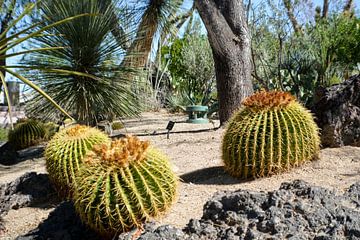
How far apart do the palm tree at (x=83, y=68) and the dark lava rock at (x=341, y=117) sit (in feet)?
11.0

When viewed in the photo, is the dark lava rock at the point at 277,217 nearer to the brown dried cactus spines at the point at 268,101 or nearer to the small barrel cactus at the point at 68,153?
the brown dried cactus spines at the point at 268,101

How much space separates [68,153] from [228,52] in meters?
4.07

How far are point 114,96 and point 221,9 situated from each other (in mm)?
2447

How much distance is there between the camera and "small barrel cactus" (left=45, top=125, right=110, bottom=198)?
195 inches

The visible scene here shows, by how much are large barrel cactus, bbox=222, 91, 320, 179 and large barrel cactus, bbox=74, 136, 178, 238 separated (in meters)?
1.41

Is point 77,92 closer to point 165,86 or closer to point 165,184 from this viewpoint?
point 165,184

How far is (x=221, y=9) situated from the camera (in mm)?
8430

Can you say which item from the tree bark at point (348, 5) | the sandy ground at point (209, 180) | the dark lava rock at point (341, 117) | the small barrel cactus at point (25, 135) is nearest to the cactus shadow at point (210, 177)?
the sandy ground at point (209, 180)

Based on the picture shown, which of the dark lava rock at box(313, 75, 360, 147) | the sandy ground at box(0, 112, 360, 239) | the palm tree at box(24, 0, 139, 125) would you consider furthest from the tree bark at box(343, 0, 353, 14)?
the dark lava rock at box(313, 75, 360, 147)

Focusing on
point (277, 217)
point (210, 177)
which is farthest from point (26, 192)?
point (277, 217)

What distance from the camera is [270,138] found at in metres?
4.74

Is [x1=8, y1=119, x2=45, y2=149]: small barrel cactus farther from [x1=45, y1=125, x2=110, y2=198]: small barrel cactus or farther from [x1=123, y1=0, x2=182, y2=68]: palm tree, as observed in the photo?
[x1=45, y1=125, x2=110, y2=198]: small barrel cactus

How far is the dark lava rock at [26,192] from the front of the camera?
532 centimetres

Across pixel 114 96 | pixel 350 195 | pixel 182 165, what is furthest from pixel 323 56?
pixel 350 195
